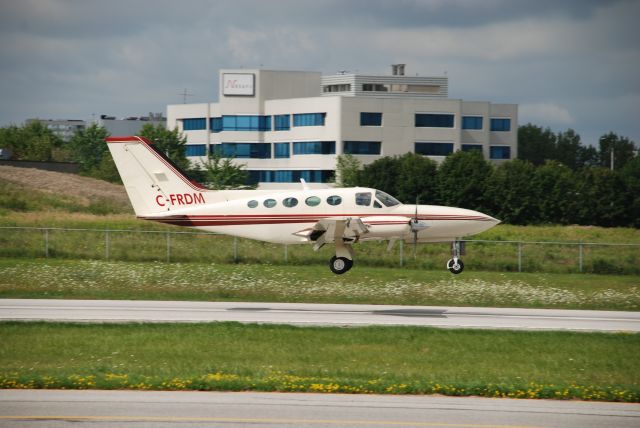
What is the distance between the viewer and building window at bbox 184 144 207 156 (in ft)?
444

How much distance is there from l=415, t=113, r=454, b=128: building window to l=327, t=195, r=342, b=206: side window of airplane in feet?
276

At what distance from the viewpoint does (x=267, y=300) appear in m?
39.5

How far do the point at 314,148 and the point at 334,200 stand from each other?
83.3m

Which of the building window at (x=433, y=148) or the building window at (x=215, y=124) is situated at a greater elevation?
the building window at (x=215, y=124)

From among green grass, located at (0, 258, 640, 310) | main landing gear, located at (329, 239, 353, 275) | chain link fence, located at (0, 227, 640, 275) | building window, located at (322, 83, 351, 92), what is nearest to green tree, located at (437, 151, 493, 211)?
building window, located at (322, 83, 351, 92)

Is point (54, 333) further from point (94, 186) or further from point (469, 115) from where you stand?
point (469, 115)

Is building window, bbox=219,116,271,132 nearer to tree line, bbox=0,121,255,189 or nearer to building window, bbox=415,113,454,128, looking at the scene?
tree line, bbox=0,121,255,189

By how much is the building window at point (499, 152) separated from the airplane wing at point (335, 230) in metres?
93.7

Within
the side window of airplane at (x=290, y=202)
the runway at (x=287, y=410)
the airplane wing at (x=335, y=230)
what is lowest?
the runway at (x=287, y=410)

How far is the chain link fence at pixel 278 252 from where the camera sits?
53.1 metres

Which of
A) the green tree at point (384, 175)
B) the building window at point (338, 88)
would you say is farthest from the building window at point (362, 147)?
the building window at point (338, 88)

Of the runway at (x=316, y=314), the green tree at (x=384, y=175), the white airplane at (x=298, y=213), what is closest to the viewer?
the runway at (x=316, y=314)

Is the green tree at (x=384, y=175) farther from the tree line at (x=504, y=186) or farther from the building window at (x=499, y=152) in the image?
the building window at (x=499, y=152)

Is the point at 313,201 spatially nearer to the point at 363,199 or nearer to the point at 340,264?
the point at 363,199
